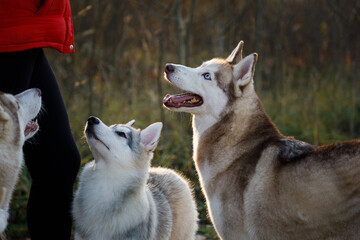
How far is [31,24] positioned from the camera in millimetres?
2949

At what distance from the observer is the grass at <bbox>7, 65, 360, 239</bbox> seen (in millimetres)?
5953

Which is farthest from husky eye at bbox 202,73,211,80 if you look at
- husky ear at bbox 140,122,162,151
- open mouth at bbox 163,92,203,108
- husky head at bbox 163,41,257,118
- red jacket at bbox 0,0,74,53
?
red jacket at bbox 0,0,74,53

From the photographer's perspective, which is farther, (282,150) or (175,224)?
(175,224)

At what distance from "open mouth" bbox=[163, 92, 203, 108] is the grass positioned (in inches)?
75.4

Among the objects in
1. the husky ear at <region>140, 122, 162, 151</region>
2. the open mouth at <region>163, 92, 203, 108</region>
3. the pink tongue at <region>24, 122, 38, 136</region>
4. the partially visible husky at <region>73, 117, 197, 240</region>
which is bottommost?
the partially visible husky at <region>73, 117, 197, 240</region>

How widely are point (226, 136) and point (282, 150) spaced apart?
437 mm

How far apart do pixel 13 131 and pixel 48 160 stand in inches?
12.0

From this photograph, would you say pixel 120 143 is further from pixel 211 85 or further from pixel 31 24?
pixel 31 24

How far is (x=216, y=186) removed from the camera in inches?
128

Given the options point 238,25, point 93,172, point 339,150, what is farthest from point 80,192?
point 238,25

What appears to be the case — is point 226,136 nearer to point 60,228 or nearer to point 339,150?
point 339,150

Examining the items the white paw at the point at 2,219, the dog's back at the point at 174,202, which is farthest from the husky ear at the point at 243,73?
the white paw at the point at 2,219

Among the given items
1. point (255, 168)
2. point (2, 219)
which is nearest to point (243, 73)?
point (255, 168)

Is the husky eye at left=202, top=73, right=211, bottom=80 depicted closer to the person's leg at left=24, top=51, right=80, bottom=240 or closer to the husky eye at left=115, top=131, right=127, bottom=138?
the husky eye at left=115, top=131, right=127, bottom=138
